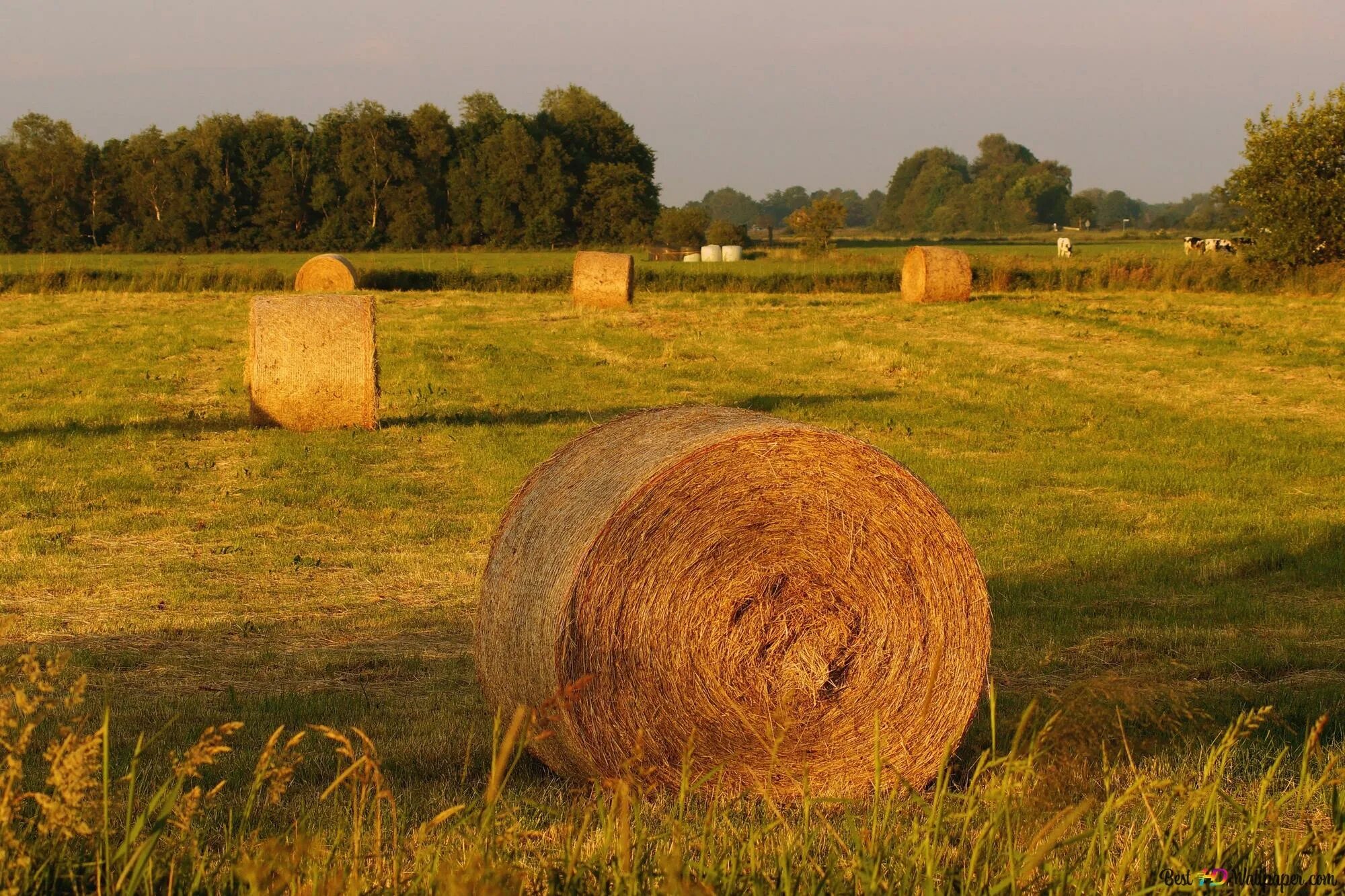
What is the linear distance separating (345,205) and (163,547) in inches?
2428

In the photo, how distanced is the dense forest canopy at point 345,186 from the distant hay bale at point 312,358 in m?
47.9

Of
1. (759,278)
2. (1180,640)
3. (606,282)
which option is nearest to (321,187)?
(759,278)

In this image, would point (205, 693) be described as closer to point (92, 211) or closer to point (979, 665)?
point (979, 665)

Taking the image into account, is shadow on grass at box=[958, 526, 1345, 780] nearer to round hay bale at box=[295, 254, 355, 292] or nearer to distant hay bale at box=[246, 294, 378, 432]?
distant hay bale at box=[246, 294, 378, 432]

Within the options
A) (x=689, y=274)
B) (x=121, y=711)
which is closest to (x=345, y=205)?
(x=689, y=274)

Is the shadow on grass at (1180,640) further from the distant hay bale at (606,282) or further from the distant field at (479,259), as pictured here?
the distant field at (479,259)

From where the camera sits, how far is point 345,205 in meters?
69.4

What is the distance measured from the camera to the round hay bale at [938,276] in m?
31.4

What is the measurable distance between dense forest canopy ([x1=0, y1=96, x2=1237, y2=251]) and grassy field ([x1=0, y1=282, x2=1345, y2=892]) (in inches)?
1669

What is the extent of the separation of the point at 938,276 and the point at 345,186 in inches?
1796

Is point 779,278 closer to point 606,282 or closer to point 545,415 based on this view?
point 606,282

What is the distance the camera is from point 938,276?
31.4 meters

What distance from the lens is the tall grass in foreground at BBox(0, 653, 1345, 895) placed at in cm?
303

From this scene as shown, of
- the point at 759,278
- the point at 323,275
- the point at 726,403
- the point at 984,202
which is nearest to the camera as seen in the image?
the point at 726,403
